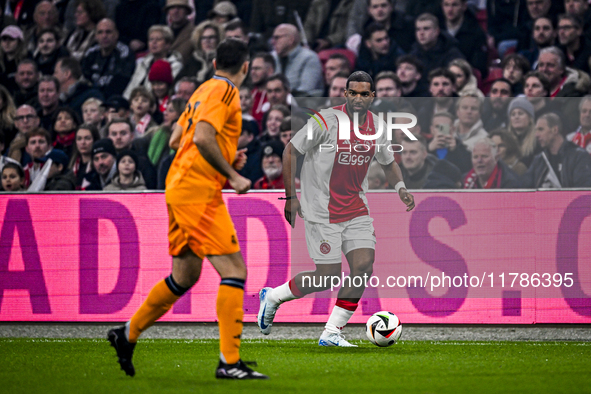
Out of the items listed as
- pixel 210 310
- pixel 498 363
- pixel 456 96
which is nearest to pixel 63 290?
pixel 210 310

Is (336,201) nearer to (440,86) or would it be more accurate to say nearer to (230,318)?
(230,318)

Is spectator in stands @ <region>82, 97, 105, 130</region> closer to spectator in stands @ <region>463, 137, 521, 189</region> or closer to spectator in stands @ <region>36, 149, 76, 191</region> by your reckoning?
spectator in stands @ <region>36, 149, 76, 191</region>

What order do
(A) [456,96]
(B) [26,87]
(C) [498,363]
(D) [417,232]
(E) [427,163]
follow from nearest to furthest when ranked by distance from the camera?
(C) [498,363]
(D) [417,232]
(E) [427,163]
(A) [456,96]
(B) [26,87]

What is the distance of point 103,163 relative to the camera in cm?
999

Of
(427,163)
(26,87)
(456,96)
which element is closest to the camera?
(427,163)

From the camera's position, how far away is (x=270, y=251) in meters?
8.11

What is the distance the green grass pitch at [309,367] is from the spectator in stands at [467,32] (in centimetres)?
490

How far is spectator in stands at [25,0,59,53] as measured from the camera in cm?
1277

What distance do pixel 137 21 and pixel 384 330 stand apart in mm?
8138

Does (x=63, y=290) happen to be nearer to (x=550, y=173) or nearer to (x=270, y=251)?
(x=270, y=251)

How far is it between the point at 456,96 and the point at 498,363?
500 centimetres

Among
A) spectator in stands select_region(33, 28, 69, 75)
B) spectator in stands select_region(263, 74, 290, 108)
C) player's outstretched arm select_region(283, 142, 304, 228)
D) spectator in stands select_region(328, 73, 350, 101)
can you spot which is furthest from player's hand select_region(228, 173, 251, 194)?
spectator in stands select_region(33, 28, 69, 75)

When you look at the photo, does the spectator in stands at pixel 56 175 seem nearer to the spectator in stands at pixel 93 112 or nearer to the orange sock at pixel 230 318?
the spectator in stands at pixel 93 112

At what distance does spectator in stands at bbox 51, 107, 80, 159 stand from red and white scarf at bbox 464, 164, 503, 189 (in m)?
5.81
